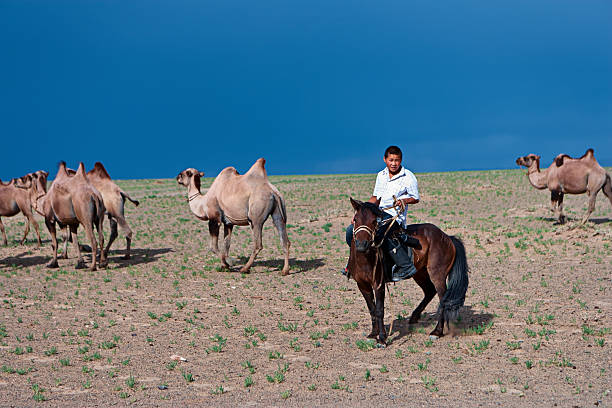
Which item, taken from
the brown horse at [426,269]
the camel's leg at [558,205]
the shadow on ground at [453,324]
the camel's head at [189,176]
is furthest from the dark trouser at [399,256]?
the camel's leg at [558,205]

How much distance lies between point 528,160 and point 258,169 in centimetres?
1347

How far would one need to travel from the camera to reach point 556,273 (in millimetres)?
14430

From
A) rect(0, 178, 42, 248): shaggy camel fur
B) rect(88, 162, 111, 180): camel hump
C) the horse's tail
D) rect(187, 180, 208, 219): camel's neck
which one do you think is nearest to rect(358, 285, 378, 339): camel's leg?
the horse's tail

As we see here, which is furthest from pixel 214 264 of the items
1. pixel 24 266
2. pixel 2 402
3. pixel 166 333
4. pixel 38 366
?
pixel 2 402

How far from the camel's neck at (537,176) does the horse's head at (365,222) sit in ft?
57.4

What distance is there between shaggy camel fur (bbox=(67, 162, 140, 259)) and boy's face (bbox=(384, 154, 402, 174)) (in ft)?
37.6

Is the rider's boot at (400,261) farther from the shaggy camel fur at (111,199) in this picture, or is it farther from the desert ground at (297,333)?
the shaggy camel fur at (111,199)

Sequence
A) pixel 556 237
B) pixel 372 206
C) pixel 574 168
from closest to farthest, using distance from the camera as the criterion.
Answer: pixel 372 206, pixel 556 237, pixel 574 168

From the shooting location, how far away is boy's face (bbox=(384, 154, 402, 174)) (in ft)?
26.4

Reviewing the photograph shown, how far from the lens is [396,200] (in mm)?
7820

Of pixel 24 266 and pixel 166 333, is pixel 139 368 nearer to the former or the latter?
pixel 166 333

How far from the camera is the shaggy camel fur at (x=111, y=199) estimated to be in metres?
17.8

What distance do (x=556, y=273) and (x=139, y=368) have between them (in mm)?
10600

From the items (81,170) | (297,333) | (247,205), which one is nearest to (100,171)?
(81,170)
